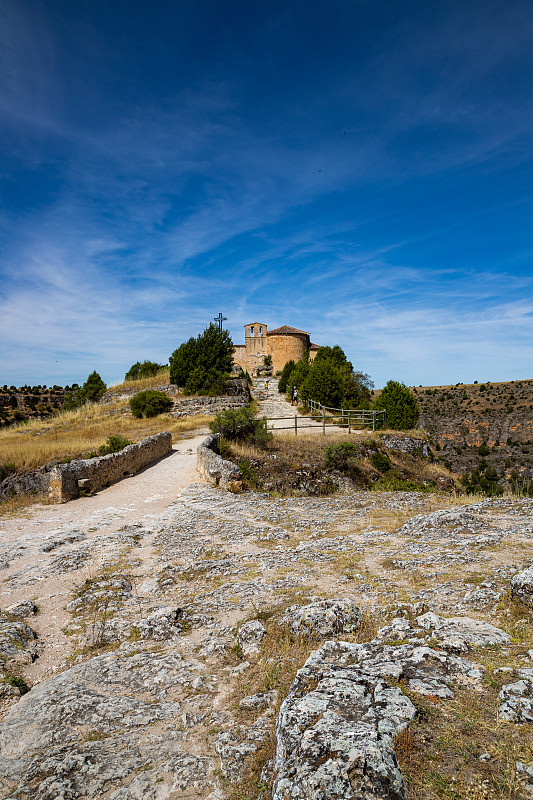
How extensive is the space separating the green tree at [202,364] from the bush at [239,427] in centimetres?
1352

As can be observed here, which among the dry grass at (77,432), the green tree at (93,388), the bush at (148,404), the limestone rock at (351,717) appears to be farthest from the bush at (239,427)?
the green tree at (93,388)

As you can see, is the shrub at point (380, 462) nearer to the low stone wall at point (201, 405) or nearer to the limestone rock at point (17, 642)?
the low stone wall at point (201, 405)

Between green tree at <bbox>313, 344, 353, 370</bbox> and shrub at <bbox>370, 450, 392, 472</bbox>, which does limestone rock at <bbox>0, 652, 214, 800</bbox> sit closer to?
shrub at <bbox>370, 450, 392, 472</bbox>

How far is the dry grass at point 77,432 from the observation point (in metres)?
14.7

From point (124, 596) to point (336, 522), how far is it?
15.6 feet

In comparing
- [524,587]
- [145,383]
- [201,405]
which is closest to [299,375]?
[201,405]

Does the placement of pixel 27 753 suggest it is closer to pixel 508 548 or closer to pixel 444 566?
pixel 444 566

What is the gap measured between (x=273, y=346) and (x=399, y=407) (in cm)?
3821

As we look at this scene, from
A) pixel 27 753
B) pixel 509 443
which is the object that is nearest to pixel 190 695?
pixel 27 753

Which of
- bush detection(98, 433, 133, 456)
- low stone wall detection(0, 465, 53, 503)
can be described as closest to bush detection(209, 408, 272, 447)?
bush detection(98, 433, 133, 456)

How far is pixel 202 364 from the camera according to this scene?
31828mm

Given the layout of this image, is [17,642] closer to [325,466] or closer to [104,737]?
[104,737]

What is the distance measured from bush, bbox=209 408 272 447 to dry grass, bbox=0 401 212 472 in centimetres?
470

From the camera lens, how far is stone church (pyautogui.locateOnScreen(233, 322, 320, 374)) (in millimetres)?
57875
